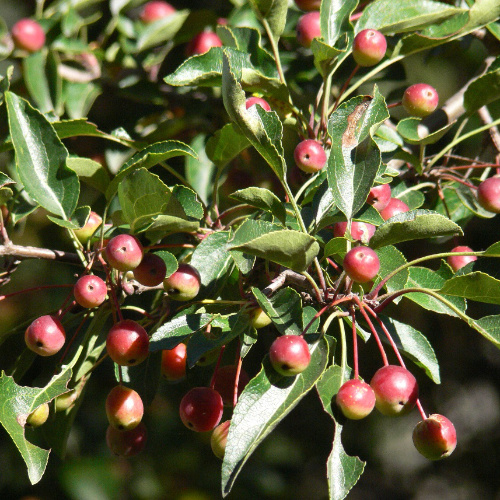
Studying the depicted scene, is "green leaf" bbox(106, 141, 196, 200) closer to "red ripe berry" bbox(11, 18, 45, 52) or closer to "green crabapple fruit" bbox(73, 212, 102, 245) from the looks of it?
"green crabapple fruit" bbox(73, 212, 102, 245)

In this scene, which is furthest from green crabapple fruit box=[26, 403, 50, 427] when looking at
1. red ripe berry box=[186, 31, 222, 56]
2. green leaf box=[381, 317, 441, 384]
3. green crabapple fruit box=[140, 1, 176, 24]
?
green crabapple fruit box=[140, 1, 176, 24]

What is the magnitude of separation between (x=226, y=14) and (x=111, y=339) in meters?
1.43

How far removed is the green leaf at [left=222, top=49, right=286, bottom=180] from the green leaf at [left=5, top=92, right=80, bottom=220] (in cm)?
35

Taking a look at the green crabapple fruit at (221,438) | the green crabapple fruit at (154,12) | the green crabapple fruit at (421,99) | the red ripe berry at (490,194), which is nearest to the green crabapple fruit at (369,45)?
the green crabapple fruit at (421,99)

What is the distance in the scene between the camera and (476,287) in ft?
3.39

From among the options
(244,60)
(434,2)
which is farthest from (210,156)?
(434,2)

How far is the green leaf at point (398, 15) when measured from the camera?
4.65ft

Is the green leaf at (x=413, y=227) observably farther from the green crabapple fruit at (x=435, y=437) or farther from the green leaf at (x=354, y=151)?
the green crabapple fruit at (x=435, y=437)

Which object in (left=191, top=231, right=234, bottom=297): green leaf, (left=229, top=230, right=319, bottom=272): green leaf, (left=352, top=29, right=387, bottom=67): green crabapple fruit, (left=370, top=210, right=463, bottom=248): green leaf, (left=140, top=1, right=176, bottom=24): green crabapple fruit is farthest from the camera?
(left=140, top=1, right=176, bottom=24): green crabapple fruit

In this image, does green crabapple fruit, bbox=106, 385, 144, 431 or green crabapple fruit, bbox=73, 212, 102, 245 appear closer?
green crabapple fruit, bbox=106, 385, 144, 431

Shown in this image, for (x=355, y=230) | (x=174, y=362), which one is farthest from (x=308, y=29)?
(x=174, y=362)

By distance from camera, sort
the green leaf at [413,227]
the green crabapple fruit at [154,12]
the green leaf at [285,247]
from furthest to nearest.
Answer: the green crabapple fruit at [154,12] → the green leaf at [413,227] → the green leaf at [285,247]

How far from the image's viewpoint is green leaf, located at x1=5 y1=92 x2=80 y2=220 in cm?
116

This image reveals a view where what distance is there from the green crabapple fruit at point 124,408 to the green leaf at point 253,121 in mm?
514
